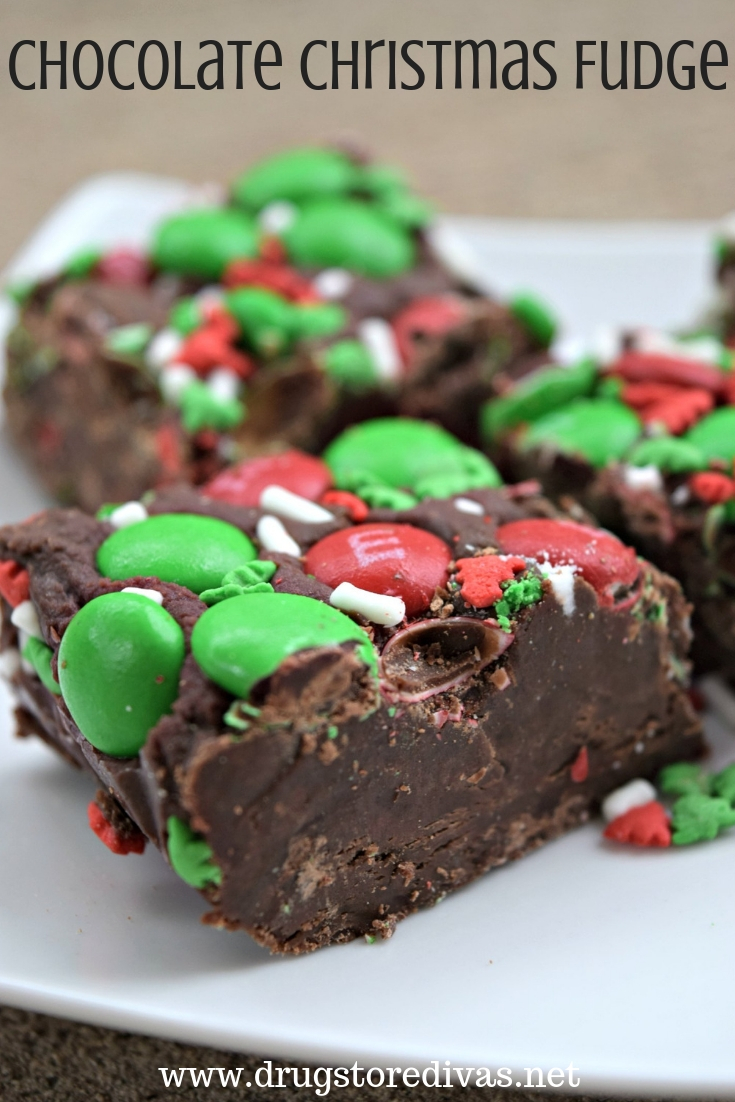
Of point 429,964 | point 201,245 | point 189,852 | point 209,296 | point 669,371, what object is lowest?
point 429,964

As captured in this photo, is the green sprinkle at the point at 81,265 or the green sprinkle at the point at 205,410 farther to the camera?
the green sprinkle at the point at 81,265

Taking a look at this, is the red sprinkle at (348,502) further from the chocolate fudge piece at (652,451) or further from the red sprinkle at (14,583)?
the red sprinkle at (14,583)

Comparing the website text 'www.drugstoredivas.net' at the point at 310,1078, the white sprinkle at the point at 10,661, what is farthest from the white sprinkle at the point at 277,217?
the website text 'www.drugstoredivas.net' at the point at 310,1078

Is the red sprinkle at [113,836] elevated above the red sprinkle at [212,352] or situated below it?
below

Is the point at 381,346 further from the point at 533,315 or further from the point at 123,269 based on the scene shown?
the point at 123,269

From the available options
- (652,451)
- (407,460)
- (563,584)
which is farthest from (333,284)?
(563,584)

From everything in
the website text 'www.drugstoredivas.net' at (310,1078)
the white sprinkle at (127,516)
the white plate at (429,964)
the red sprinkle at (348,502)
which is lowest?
the website text 'www.drugstoredivas.net' at (310,1078)
